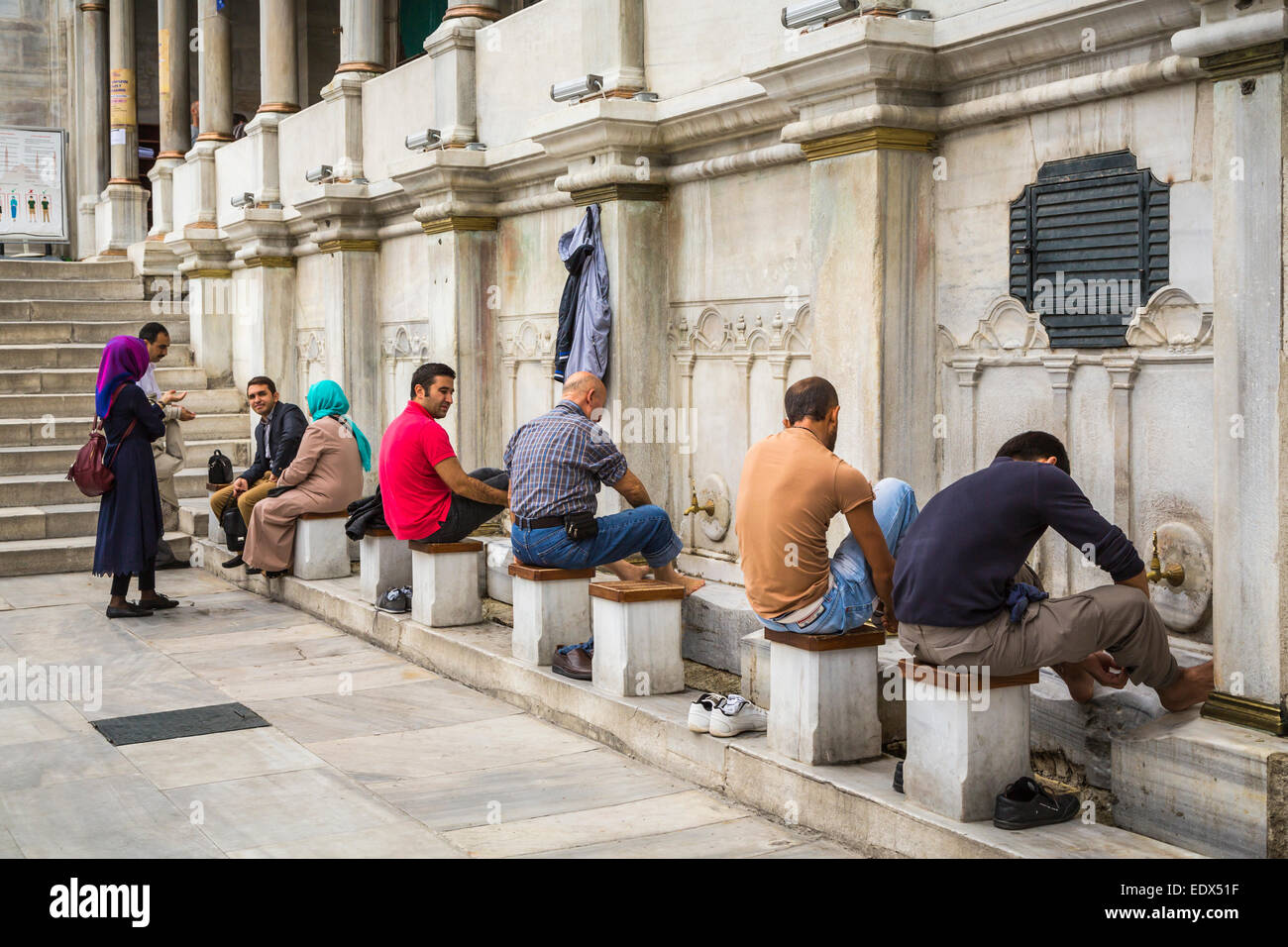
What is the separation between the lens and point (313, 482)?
9.95 metres

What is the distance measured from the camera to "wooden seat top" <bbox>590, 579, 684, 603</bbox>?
21.0 feet

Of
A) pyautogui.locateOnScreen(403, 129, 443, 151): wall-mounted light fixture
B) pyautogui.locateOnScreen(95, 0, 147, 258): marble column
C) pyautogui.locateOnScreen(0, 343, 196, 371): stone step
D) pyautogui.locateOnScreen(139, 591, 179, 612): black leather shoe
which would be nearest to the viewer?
pyautogui.locateOnScreen(139, 591, 179, 612): black leather shoe

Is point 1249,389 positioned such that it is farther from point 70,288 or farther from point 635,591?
point 70,288

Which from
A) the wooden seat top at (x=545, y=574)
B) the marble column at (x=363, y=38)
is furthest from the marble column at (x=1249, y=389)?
the marble column at (x=363, y=38)

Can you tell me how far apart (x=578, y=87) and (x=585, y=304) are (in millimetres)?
1247

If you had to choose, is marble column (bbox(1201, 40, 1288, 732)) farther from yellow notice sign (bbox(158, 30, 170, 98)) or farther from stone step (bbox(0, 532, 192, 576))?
yellow notice sign (bbox(158, 30, 170, 98))

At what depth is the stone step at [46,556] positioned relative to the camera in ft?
37.2

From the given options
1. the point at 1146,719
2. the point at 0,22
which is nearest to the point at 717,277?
the point at 1146,719

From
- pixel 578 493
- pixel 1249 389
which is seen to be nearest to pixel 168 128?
pixel 578 493

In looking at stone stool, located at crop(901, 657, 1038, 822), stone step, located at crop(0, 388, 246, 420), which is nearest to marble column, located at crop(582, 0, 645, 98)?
stone stool, located at crop(901, 657, 1038, 822)

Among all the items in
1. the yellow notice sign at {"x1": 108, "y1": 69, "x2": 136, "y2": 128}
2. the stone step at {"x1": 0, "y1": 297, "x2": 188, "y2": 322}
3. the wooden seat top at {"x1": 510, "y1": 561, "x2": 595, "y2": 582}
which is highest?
the yellow notice sign at {"x1": 108, "y1": 69, "x2": 136, "y2": 128}

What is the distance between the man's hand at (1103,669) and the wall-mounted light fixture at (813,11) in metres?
2.89

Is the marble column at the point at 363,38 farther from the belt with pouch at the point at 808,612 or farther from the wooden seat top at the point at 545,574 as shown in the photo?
the belt with pouch at the point at 808,612

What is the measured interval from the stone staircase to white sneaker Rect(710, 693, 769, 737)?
298 inches
